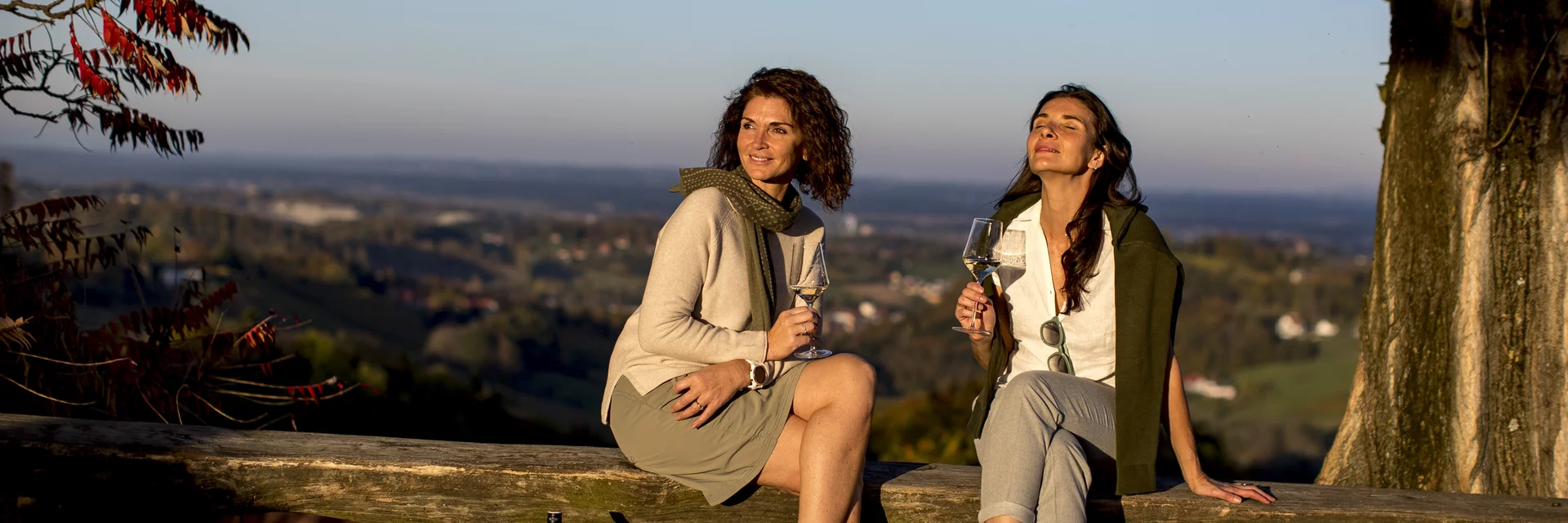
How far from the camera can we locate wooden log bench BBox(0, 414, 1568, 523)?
332 cm

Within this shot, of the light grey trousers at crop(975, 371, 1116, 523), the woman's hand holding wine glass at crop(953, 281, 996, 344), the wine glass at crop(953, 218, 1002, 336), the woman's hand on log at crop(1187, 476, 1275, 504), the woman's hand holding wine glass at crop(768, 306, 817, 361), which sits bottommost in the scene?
the woman's hand on log at crop(1187, 476, 1275, 504)

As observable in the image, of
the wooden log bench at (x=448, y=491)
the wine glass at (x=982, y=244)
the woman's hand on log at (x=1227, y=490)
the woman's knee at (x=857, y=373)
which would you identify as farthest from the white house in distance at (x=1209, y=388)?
the woman's knee at (x=857, y=373)

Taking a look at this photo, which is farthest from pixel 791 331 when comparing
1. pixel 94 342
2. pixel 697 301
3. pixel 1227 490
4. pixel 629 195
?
pixel 629 195

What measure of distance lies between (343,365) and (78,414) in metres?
2.56

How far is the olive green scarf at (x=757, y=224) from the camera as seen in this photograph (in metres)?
3.34

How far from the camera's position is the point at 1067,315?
349 centimetres

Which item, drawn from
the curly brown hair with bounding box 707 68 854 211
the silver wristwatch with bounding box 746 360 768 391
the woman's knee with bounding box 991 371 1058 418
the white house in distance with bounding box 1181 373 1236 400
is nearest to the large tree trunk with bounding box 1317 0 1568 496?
the woman's knee with bounding box 991 371 1058 418

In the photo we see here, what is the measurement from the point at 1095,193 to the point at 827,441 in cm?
120

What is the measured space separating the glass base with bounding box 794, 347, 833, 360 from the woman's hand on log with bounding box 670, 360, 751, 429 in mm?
163

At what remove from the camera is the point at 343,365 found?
281 inches

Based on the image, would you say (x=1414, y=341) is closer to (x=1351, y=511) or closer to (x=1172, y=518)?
(x=1351, y=511)

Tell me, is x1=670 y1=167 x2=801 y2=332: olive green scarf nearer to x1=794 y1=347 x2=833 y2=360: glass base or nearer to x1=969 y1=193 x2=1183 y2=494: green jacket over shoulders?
x1=794 y1=347 x2=833 y2=360: glass base

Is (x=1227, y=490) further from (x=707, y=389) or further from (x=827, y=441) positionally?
(x=707, y=389)

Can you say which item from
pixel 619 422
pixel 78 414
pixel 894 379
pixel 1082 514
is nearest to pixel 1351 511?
pixel 1082 514
